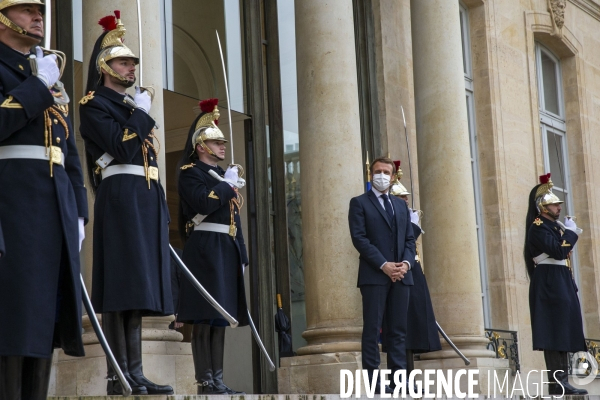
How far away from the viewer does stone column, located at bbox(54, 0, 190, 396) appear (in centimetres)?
632

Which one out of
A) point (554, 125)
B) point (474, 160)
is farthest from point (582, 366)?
point (554, 125)

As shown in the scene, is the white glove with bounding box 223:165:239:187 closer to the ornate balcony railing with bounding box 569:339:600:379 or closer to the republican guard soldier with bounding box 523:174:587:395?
the republican guard soldier with bounding box 523:174:587:395

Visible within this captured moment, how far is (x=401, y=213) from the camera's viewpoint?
7.78 metres

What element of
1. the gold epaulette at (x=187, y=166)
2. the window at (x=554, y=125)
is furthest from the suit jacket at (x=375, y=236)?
the window at (x=554, y=125)

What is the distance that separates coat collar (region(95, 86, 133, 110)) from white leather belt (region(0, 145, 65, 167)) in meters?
1.34

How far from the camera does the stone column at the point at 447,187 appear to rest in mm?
10172

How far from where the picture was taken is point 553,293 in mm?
9492

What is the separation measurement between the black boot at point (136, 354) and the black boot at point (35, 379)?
122 centimetres

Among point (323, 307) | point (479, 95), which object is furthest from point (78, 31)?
point (479, 95)

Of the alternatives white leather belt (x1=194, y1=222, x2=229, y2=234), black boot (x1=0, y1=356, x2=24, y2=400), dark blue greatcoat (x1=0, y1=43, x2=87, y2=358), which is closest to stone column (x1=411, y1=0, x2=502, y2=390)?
white leather belt (x1=194, y1=222, x2=229, y2=234)

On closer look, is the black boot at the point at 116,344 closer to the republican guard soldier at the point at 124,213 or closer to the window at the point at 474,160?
the republican guard soldier at the point at 124,213

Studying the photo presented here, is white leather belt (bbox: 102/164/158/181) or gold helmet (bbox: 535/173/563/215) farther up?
gold helmet (bbox: 535/173/563/215)

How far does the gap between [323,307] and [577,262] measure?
7111mm

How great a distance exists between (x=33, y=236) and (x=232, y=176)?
2707mm
